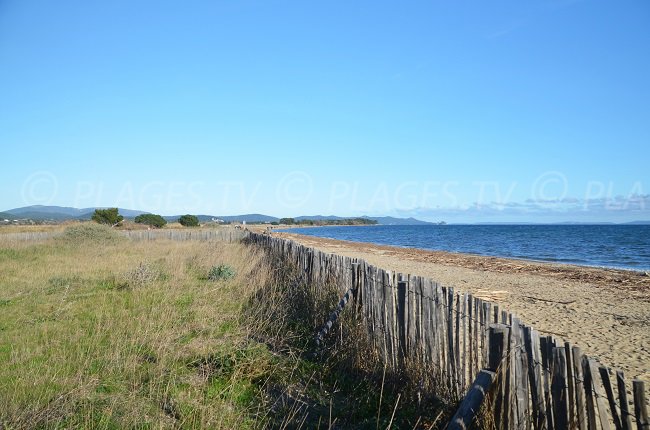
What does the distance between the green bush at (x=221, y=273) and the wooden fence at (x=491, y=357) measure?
5.47 meters

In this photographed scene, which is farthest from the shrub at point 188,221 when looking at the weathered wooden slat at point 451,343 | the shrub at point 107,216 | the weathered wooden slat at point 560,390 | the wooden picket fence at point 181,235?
the weathered wooden slat at point 560,390

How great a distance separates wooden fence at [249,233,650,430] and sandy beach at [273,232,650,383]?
8.12 ft

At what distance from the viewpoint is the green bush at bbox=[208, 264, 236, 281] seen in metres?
10.7

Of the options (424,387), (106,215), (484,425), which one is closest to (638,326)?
(424,387)

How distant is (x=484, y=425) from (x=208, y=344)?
3297mm

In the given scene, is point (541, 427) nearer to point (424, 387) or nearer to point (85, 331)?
point (424, 387)

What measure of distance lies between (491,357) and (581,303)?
8.05 m

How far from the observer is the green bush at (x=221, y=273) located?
1072cm

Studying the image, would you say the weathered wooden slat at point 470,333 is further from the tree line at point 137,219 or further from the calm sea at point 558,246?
the tree line at point 137,219

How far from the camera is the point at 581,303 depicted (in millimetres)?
9766

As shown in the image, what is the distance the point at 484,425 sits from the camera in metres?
3.06

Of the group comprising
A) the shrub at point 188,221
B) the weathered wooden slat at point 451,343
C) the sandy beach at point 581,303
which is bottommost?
the sandy beach at point 581,303

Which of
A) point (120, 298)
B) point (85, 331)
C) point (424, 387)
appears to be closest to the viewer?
point (424, 387)

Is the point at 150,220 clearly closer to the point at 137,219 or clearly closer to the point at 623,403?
the point at 137,219
